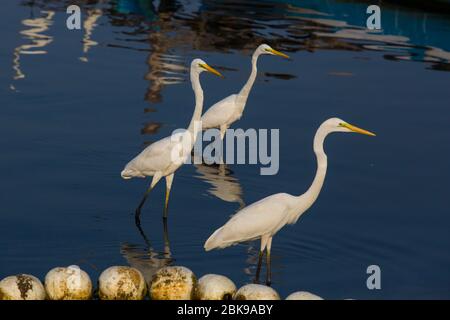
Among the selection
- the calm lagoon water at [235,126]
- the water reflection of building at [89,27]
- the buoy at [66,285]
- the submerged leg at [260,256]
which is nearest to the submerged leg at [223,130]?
the calm lagoon water at [235,126]

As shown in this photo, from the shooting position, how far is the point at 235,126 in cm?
2200

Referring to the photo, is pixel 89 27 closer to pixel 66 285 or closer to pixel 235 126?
pixel 235 126

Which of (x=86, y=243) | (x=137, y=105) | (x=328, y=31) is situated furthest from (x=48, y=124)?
(x=328, y=31)

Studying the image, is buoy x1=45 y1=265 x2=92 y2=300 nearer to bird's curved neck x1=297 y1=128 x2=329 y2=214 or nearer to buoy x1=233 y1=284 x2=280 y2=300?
buoy x1=233 y1=284 x2=280 y2=300

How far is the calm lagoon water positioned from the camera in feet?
48.6

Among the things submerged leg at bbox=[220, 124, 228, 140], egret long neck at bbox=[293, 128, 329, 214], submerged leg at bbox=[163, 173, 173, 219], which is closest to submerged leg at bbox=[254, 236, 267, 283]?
egret long neck at bbox=[293, 128, 329, 214]

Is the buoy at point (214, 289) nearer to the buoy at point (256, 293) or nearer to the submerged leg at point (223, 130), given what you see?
the buoy at point (256, 293)

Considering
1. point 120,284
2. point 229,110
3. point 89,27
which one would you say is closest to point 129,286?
point 120,284

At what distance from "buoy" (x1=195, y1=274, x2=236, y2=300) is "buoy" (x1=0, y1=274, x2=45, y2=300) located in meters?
1.82

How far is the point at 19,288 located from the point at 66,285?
0.55 meters

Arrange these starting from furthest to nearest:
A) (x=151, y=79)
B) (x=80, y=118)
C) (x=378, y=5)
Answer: (x=378, y=5), (x=151, y=79), (x=80, y=118)

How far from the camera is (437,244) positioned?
15492mm
